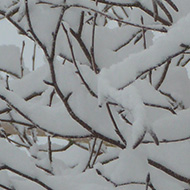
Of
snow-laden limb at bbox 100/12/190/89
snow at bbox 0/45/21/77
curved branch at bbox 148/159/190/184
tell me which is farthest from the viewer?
snow at bbox 0/45/21/77

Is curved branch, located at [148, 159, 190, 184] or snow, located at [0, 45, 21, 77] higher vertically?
snow, located at [0, 45, 21, 77]

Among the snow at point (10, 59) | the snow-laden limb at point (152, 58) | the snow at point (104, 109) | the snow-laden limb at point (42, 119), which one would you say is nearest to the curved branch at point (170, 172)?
the snow at point (104, 109)

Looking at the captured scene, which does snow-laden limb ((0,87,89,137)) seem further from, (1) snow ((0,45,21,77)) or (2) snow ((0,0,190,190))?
(1) snow ((0,45,21,77))

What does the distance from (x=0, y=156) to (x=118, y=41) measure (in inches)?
29.9

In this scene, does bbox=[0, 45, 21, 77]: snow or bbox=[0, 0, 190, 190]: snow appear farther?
bbox=[0, 45, 21, 77]: snow

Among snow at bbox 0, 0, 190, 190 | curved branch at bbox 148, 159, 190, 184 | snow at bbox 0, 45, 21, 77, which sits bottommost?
curved branch at bbox 148, 159, 190, 184

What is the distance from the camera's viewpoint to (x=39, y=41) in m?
1.33

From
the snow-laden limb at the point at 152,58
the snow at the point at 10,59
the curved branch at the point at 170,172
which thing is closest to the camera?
the snow-laden limb at the point at 152,58

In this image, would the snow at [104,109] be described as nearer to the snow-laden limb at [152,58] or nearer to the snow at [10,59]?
the snow-laden limb at [152,58]

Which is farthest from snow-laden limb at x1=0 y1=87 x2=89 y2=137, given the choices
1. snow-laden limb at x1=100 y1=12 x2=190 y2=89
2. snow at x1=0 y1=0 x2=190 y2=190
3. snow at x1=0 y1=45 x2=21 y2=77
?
snow at x1=0 y1=45 x2=21 y2=77

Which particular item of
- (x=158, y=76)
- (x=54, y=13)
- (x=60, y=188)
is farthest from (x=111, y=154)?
(x=54, y=13)

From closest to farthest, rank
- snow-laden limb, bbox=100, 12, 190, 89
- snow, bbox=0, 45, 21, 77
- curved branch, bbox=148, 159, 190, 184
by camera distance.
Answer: snow-laden limb, bbox=100, 12, 190, 89 → curved branch, bbox=148, 159, 190, 184 → snow, bbox=0, 45, 21, 77

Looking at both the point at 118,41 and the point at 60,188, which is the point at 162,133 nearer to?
the point at 60,188

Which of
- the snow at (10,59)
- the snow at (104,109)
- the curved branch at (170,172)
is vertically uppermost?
the snow at (10,59)
